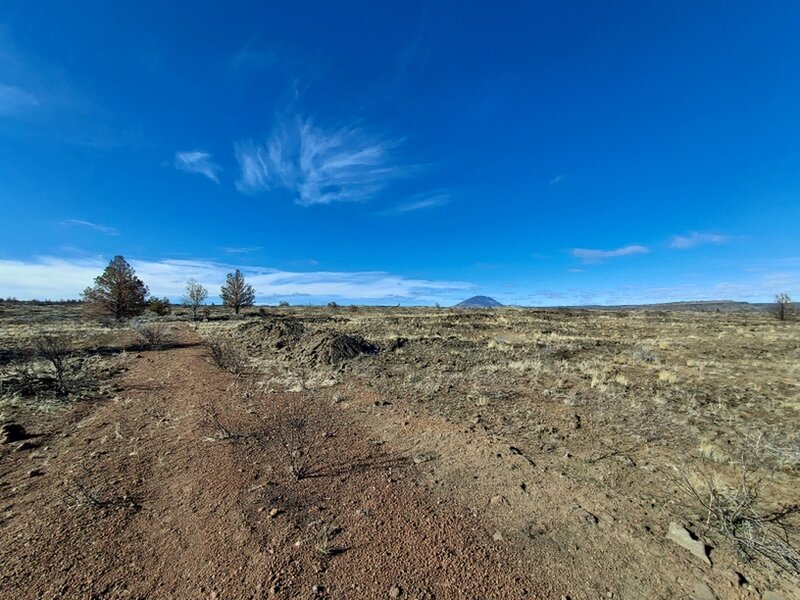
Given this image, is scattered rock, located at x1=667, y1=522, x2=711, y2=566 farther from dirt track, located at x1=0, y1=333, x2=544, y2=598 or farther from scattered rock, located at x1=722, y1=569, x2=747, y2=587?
dirt track, located at x1=0, y1=333, x2=544, y2=598

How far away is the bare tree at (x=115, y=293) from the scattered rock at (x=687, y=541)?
1736 inches

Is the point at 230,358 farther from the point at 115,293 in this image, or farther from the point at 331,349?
the point at 115,293

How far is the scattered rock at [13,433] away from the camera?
7758 millimetres

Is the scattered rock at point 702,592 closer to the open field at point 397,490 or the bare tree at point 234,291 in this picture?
the open field at point 397,490

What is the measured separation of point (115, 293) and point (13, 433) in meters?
34.3

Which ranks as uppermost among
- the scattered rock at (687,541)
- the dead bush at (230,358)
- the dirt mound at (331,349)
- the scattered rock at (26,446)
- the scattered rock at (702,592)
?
the dirt mound at (331,349)

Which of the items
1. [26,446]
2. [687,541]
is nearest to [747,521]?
[687,541]

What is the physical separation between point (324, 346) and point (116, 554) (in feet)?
44.8

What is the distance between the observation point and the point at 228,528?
4.75m

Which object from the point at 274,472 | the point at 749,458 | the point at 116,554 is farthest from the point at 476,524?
the point at 749,458

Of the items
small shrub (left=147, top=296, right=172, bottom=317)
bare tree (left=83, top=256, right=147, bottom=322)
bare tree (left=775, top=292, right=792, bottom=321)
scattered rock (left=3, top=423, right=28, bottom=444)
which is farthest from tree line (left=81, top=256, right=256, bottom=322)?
bare tree (left=775, top=292, right=792, bottom=321)

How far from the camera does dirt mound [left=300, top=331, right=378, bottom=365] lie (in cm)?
1703

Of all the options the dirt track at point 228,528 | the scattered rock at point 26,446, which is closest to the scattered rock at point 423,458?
the dirt track at point 228,528

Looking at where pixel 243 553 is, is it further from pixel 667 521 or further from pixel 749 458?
pixel 749 458
